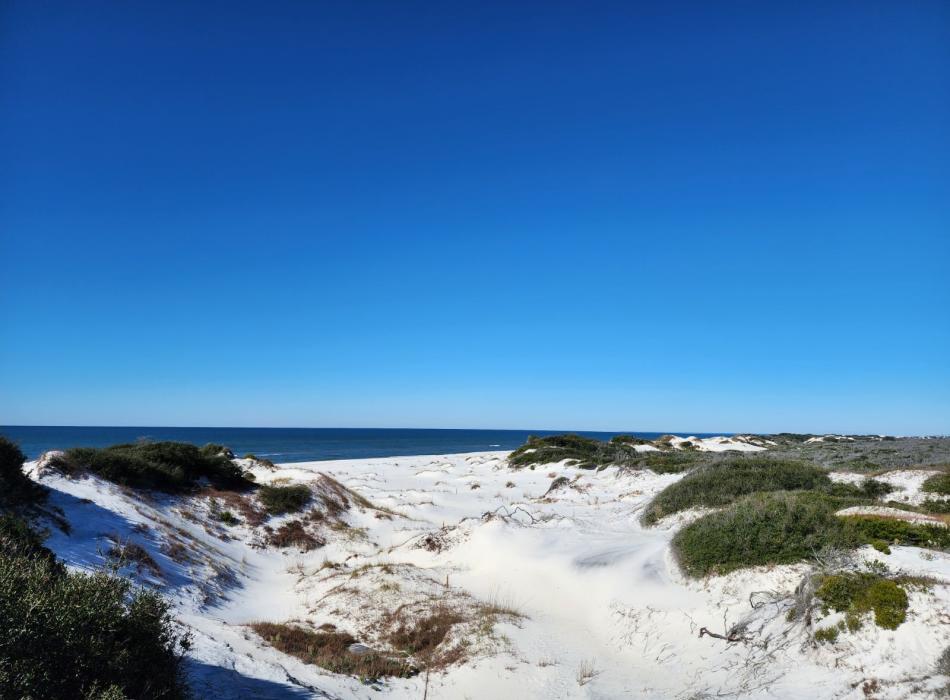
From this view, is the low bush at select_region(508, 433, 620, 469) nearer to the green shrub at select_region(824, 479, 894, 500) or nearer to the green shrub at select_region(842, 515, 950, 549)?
the green shrub at select_region(824, 479, 894, 500)

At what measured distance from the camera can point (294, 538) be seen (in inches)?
868

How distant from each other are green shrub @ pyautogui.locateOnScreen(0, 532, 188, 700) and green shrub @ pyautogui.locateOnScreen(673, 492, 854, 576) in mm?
11311

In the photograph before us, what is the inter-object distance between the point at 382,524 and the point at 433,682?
16.1 m

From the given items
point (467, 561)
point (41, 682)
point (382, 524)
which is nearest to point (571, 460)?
point (382, 524)

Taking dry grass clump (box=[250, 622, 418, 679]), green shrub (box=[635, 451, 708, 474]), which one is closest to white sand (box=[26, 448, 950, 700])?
dry grass clump (box=[250, 622, 418, 679])

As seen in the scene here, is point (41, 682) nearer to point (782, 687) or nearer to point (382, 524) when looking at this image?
point (782, 687)

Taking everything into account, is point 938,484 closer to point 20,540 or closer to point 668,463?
point 668,463

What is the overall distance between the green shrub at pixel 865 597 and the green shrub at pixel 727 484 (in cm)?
962

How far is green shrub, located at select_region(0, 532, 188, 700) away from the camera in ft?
16.4

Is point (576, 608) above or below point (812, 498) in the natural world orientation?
below

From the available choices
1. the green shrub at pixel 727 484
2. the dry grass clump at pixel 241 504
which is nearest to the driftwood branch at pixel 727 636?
the green shrub at pixel 727 484

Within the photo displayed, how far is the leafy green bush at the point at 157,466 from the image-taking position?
20.8 meters

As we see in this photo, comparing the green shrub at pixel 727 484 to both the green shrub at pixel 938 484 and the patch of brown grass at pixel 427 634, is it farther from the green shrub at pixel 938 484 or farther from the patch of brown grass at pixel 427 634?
the patch of brown grass at pixel 427 634

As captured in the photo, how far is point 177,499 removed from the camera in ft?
72.8
